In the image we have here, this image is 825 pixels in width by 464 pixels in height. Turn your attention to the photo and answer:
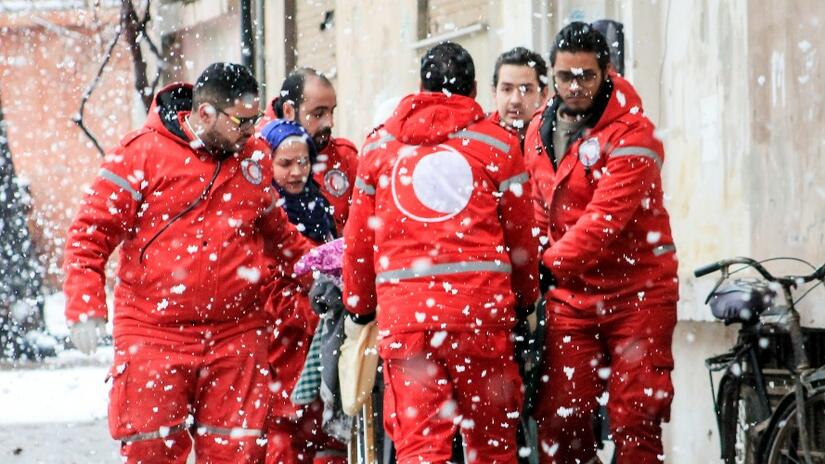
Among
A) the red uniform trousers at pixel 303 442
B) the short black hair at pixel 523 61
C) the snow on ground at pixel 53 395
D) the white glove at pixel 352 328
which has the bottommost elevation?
the snow on ground at pixel 53 395

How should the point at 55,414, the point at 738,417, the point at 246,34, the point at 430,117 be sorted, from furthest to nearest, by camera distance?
1. the point at 246,34
2. the point at 55,414
3. the point at 738,417
4. the point at 430,117

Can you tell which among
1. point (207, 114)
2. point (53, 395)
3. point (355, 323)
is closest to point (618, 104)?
point (355, 323)

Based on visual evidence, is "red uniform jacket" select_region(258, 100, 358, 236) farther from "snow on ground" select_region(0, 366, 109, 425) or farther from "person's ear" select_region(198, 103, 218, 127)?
"snow on ground" select_region(0, 366, 109, 425)

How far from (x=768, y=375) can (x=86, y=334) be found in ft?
9.74

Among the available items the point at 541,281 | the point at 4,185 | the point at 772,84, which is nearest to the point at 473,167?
the point at 541,281

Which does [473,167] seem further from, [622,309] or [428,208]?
[622,309]

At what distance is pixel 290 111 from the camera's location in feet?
28.7

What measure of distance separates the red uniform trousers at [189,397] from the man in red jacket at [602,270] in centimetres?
128

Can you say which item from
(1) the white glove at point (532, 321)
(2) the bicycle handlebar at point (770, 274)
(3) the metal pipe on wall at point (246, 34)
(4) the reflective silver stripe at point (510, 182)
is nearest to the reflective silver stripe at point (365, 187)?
(4) the reflective silver stripe at point (510, 182)

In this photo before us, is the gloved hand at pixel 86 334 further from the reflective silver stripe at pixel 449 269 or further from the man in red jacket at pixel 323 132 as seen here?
the man in red jacket at pixel 323 132

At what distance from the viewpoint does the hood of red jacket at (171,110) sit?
277 inches

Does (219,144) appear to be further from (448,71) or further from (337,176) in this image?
(337,176)

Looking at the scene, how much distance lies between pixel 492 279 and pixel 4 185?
854 inches

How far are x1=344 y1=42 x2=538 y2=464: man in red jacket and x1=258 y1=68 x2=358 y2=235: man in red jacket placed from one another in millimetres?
1964
